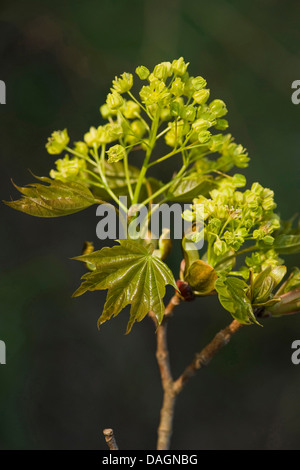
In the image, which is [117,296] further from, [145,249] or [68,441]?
[68,441]

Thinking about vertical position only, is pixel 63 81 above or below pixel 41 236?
above

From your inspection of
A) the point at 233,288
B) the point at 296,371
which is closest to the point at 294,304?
the point at 233,288

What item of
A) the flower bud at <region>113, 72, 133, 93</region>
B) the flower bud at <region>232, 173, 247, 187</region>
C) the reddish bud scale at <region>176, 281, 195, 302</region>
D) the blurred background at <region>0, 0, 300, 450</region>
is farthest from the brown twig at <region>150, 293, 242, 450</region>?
the blurred background at <region>0, 0, 300, 450</region>

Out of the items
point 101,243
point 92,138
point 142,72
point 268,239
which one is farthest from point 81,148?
point 101,243

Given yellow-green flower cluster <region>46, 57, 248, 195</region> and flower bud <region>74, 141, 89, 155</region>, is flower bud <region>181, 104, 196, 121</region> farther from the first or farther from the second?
flower bud <region>74, 141, 89, 155</region>

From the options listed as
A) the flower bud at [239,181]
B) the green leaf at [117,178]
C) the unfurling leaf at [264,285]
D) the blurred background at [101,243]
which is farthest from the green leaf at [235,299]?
the blurred background at [101,243]

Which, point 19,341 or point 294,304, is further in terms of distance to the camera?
point 19,341

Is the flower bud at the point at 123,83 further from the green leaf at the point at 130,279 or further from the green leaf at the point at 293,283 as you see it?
the green leaf at the point at 293,283
